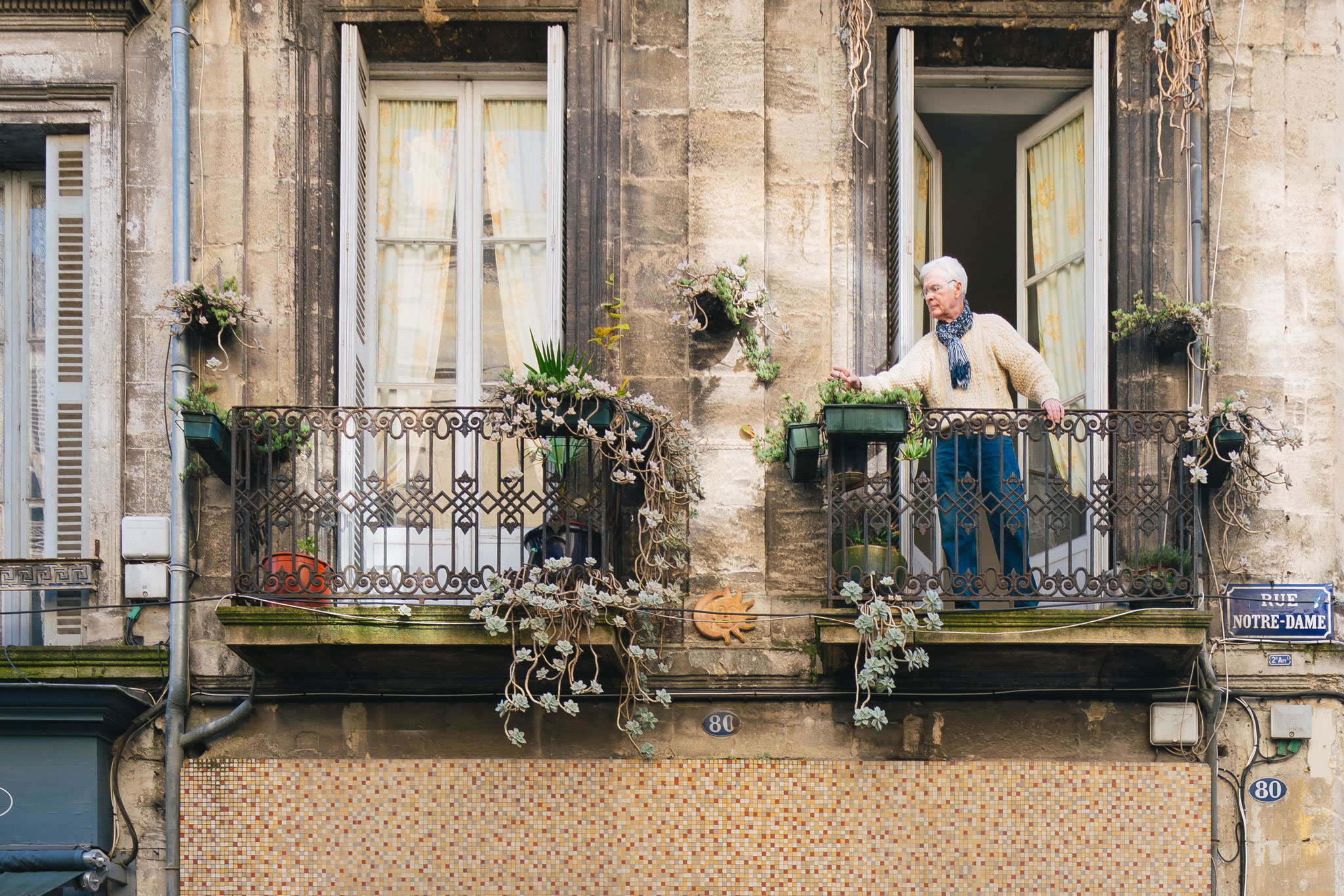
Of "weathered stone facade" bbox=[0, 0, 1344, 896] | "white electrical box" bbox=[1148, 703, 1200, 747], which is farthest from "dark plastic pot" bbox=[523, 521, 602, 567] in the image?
"white electrical box" bbox=[1148, 703, 1200, 747]

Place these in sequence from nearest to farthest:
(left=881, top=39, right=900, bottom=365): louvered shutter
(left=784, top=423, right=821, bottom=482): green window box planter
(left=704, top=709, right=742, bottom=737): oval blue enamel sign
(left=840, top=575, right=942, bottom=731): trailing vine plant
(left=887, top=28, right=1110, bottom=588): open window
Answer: (left=840, top=575, right=942, bottom=731): trailing vine plant, (left=784, top=423, right=821, bottom=482): green window box planter, (left=704, top=709, right=742, bottom=737): oval blue enamel sign, (left=887, top=28, right=1110, bottom=588): open window, (left=881, top=39, right=900, bottom=365): louvered shutter

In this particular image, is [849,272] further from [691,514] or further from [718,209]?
[691,514]

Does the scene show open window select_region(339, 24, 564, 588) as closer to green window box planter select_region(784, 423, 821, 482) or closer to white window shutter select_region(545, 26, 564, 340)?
white window shutter select_region(545, 26, 564, 340)

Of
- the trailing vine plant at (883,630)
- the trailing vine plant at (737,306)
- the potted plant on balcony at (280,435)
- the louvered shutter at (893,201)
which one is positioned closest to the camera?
the trailing vine plant at (883,630)

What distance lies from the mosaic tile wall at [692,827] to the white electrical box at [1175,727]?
13cm

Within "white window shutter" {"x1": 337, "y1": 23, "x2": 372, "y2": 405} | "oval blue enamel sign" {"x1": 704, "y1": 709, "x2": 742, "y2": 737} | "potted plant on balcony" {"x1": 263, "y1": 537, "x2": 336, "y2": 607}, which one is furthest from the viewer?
"white window shutter" {"x1": 337, "y1": 23, "x2": 372, "y2": 405}

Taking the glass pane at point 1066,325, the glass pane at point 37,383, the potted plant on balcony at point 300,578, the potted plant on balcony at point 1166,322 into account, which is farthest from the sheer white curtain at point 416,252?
the potted plant on balcony at point 1166,322

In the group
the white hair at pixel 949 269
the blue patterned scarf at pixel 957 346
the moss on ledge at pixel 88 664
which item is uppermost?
the white hair at pixel 949 269

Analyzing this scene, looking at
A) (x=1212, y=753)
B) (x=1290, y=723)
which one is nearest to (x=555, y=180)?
(x=1212, y=753)

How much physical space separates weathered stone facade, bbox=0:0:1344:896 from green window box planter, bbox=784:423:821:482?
0.14 m

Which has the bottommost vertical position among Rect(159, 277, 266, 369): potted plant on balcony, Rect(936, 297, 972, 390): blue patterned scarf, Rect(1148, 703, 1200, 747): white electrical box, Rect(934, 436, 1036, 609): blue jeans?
Result: Rect(1148, 703, 1200, 747): white electrical box

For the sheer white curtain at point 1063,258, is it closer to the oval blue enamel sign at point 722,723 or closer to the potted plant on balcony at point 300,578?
the oval blue enamel sign at point 722,723

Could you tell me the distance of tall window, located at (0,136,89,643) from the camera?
872 cm

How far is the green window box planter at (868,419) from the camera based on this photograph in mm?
7762
